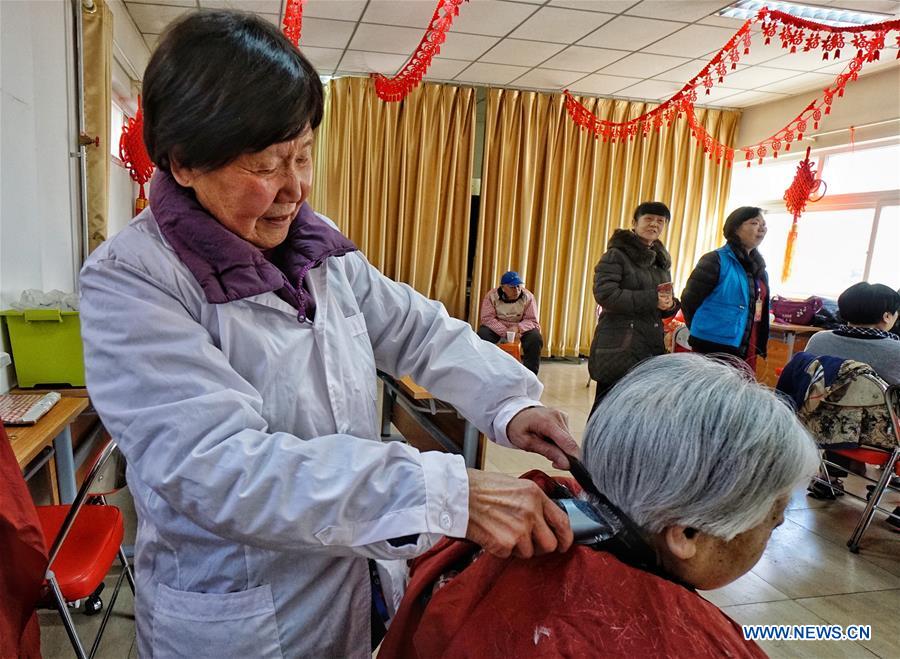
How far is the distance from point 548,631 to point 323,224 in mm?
669

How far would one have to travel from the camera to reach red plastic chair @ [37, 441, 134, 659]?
1294 mm

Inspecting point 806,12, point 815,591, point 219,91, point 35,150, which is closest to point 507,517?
point 219,91

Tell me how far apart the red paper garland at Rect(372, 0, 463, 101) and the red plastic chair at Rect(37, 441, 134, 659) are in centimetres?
271

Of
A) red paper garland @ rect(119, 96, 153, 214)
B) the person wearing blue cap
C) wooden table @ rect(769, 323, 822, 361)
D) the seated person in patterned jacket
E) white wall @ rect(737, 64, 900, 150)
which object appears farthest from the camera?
the person wearing blue cap

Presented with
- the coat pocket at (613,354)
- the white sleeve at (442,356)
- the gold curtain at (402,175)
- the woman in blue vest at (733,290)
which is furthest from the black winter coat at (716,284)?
the gold curtain at (402,175)

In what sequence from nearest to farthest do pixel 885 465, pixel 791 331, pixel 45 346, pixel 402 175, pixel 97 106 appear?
pixel 45 346 → pixel 885 465 → pixel 97 106 → pixel 791 331 → pixel 402 175

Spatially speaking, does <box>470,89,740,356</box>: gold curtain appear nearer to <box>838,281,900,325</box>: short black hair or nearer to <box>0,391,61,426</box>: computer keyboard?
<box>838,281,900,325</box>: short black hair

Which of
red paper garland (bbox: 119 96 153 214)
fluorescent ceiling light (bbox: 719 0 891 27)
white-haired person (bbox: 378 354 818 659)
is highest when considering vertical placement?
fluorescent ceiling light (bbox: 719 0 891 27)

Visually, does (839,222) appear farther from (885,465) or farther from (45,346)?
(45,346)

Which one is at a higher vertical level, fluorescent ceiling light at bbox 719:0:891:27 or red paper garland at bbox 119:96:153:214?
fluorescent ceiling light at bbox 719:0:891:27

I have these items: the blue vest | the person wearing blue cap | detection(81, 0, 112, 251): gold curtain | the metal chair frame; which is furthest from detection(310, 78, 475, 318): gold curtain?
the metal chair frame

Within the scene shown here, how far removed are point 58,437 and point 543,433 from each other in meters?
1.79

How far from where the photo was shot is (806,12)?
391cm

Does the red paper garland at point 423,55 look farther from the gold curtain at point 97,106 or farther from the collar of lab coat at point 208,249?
the collar of lab coat at point 208,249
